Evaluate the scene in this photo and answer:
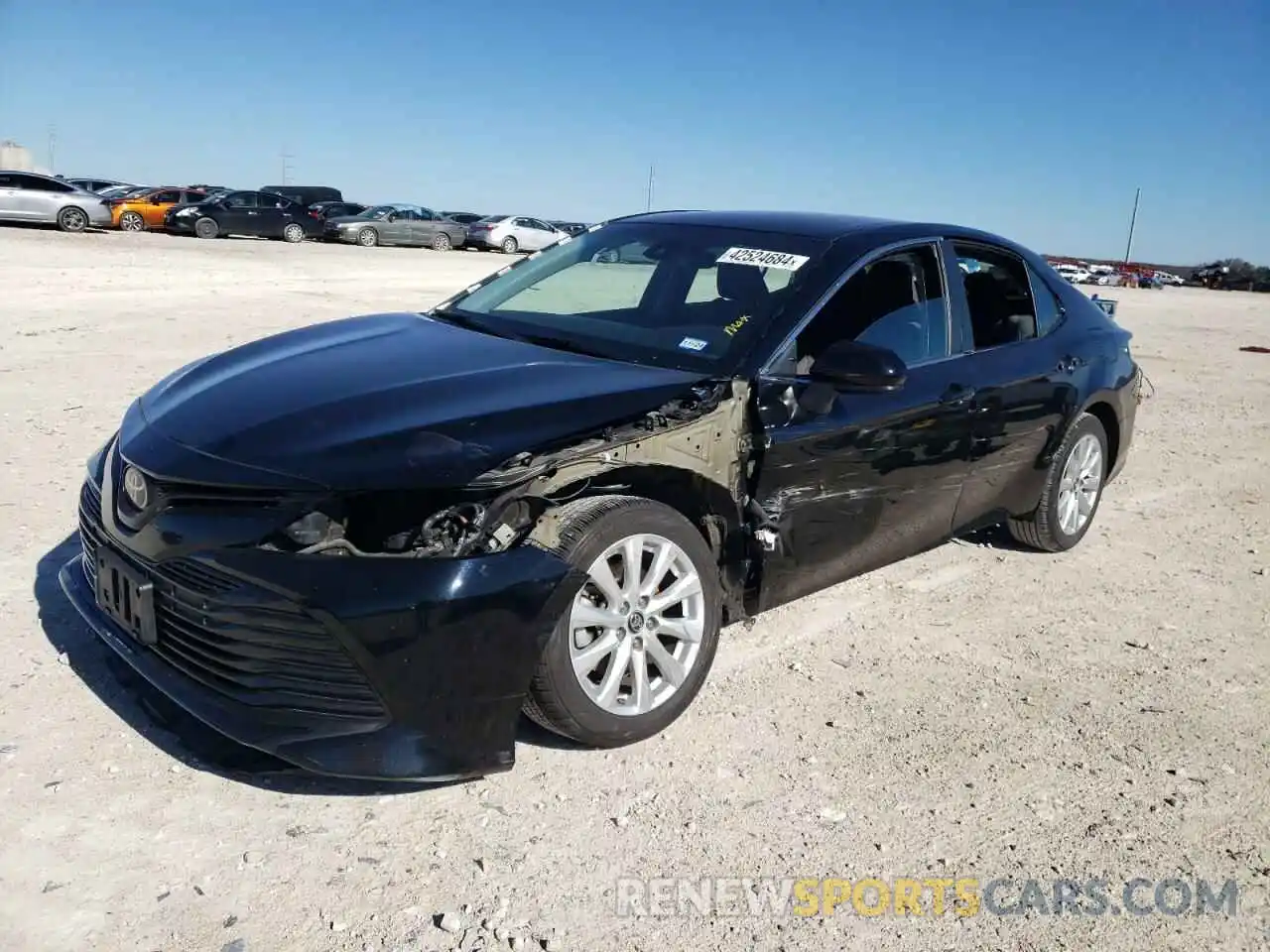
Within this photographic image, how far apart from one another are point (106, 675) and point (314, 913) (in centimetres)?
141

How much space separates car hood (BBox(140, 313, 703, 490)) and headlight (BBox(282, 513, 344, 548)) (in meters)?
0.09

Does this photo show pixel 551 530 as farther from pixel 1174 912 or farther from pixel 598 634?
pixel 1174 912


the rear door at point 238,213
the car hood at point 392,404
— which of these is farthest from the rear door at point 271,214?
the car hood at point 392,404

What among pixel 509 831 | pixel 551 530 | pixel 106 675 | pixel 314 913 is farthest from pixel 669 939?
pixel 106 675

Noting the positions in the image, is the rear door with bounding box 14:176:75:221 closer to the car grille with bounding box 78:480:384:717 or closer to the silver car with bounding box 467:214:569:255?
the silver car with bounding box 467:214:569:255

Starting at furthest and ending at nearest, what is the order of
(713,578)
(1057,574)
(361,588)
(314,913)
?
1. (1057,574)
2. (713,578)
3. (361,588)
4. (314,913)

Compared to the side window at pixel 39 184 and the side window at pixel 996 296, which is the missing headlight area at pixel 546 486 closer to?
the side window at pixel 996 296

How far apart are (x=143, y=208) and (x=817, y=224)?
29.0m

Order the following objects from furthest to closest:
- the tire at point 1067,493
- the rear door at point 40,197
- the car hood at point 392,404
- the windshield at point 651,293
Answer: the rear door at point 40,197
the tire at point 1067,493
the windshield at point 651,293
the car hood at point 392,404

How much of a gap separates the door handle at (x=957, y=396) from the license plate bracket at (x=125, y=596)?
9.40 feet

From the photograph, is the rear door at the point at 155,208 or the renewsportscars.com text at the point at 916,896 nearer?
the renewsportscars.com text at the point at 916,896

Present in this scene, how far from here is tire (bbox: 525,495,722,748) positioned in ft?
9.60

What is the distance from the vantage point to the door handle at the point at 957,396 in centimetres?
414

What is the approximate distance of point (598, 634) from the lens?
3.10m
